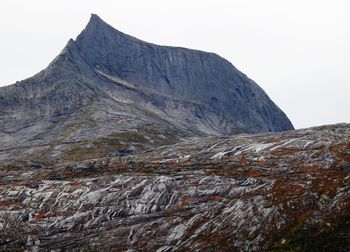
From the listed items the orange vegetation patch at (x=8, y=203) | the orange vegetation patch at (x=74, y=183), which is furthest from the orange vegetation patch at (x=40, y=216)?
the orange vegetation patch at (x=74, y=183)

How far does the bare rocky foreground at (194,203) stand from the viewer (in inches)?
1865

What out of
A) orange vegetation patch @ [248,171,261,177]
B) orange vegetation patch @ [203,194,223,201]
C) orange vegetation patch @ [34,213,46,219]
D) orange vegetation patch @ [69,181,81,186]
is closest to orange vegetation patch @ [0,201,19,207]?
orange vegetation patch @ [34,213,46,219]

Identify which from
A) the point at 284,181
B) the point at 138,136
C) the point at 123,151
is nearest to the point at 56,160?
the point at 123,151

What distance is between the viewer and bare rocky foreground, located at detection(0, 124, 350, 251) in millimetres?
47375

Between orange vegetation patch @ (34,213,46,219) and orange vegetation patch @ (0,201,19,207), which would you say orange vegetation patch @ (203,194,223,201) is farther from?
orange vegetation patch @ (0,201,19,207)

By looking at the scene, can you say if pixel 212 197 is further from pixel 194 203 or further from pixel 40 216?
pixel 40 216

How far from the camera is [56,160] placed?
12331 cm

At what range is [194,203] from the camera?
5841cm

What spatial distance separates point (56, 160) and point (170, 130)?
55033 millimetres

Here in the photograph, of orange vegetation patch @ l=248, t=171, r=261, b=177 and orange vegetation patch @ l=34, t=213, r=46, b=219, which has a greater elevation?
orange vegetation patch @ l=248, t=171, r=261, b=177

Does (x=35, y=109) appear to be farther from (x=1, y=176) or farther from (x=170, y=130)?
(x=1, y=176)

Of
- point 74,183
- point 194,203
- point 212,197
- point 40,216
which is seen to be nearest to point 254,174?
point 212,197

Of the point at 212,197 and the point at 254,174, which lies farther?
the point at 254,174

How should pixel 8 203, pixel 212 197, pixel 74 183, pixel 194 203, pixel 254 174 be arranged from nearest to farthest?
pixel 194 203, pixel 212 197, pixel 254 174, pixel 8 203, pixel 74 183
